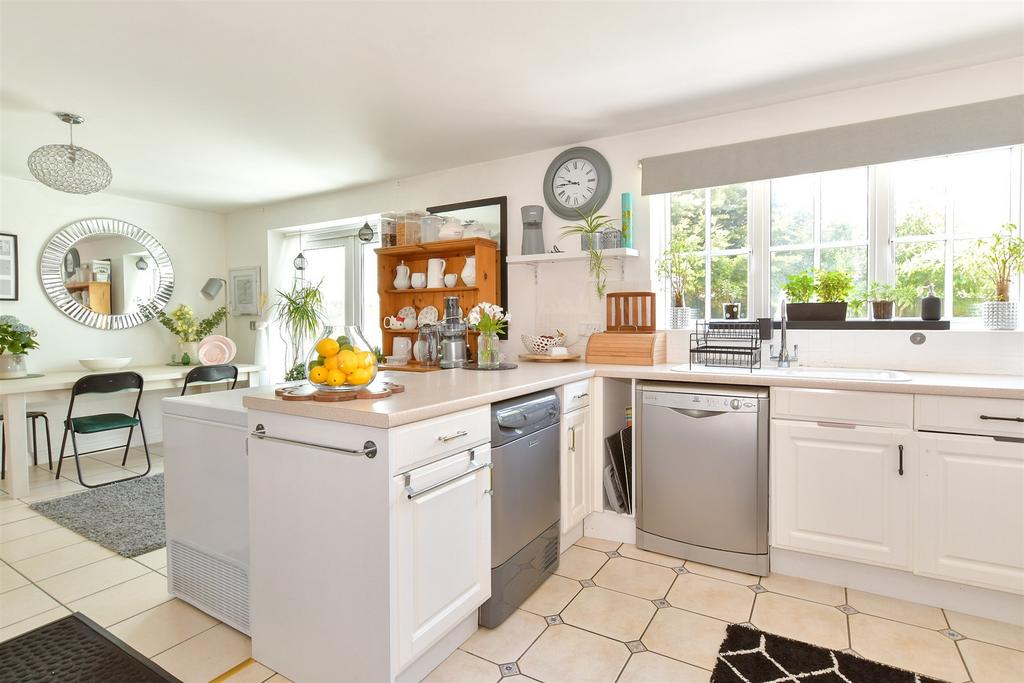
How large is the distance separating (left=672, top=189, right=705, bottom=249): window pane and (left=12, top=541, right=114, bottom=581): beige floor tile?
358 cm

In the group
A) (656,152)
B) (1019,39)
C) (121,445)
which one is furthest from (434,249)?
(121,445)

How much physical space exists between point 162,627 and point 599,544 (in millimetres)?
1965

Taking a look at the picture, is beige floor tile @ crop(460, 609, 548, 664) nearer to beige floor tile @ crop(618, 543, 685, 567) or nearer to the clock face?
beige floor tile @ crop(618, 543, 685, 567)

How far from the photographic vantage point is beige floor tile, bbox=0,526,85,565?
2664mm

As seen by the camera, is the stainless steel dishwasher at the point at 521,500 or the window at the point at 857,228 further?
the window at the point at 857,228

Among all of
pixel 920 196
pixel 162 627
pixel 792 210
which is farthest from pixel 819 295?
pixel 162 627

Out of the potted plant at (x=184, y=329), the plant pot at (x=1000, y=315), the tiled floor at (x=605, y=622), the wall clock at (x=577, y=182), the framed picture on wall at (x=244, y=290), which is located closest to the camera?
the tiled floor at (x=605, y=622)

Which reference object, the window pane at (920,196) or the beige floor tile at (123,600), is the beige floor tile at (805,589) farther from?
the beige floor tile at (123,600)

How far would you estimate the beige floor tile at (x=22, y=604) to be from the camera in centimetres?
212

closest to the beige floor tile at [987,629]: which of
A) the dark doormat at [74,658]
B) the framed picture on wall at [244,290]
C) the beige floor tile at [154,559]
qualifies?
the dark doormat at [74,658]

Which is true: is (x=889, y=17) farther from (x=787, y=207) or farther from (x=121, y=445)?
(x=121, y=445)

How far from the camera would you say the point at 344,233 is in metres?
4.96

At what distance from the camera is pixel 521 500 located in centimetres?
215

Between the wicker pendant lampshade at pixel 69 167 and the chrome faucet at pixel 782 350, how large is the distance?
3869 millimetres
